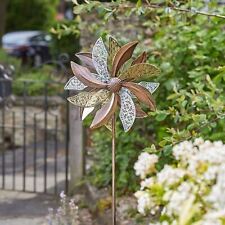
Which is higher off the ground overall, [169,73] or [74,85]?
[169,73]

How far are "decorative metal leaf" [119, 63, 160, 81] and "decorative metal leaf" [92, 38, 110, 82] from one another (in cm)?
12

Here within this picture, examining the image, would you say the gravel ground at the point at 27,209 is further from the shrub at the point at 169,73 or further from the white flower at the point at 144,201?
the white flower at the point at 144,201

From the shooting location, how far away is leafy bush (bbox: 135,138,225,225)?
2104mm

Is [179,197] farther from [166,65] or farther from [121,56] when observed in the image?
[166,65]

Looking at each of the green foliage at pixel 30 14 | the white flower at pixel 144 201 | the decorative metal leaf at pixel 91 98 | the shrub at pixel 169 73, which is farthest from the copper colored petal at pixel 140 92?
the green foliage at pixel 30 14

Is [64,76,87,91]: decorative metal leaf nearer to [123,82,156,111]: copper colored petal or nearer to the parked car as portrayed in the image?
[123,82,156,111]: copper colored petal

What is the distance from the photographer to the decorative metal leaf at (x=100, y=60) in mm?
3609

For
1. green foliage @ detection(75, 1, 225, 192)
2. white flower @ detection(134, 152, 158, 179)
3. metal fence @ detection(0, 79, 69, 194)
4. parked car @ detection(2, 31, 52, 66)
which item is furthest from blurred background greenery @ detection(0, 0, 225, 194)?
parked car @ detection(2, 31, 52, 66)

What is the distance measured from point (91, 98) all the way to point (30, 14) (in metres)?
22.9

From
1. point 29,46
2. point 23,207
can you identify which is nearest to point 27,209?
point 23,207

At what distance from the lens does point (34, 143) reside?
779cm

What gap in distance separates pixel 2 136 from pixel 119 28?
303 centimetres

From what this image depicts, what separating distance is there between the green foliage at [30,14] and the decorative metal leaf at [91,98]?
21.6m

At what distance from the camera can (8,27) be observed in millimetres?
26953
